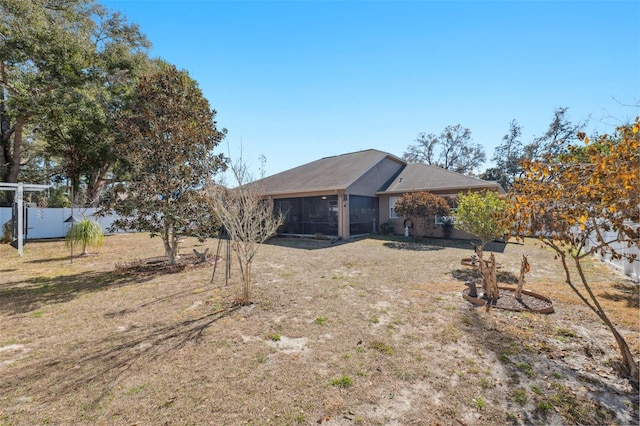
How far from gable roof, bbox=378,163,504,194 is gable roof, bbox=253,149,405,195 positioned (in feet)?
5.56

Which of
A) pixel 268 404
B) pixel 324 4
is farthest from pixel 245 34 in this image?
pixel 268 404

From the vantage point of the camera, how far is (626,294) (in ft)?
19.5

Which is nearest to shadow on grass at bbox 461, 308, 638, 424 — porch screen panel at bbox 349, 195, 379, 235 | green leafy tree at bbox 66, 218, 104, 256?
porch screen panel at bbox 349, 195, 379, 235

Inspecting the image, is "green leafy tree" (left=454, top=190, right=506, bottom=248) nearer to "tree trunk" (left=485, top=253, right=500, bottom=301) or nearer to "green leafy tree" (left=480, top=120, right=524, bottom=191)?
"tree trunk" (left=485, top=253, right=500, bottom=301)

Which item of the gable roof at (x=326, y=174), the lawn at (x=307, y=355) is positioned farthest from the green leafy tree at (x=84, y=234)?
the gable roof at (x=326, y=174)

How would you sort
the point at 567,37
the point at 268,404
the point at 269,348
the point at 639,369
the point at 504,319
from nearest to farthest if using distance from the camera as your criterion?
the point at 268,404
the point at 639,369
the point at 269,348
the point at 504,319
the point at 567,37

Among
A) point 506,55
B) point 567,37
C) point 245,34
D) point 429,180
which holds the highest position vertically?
point 245,34

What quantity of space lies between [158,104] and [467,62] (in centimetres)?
995

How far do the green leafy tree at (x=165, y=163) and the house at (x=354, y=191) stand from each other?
216 inches

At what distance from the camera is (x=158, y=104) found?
839 centimetres

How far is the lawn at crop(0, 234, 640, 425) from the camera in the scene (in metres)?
2.64

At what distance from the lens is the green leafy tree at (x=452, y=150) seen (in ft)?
122

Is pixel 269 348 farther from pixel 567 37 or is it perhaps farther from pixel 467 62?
pixel 467 62

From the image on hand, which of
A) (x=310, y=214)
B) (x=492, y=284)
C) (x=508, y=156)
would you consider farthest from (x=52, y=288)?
(x=508, y=156)
